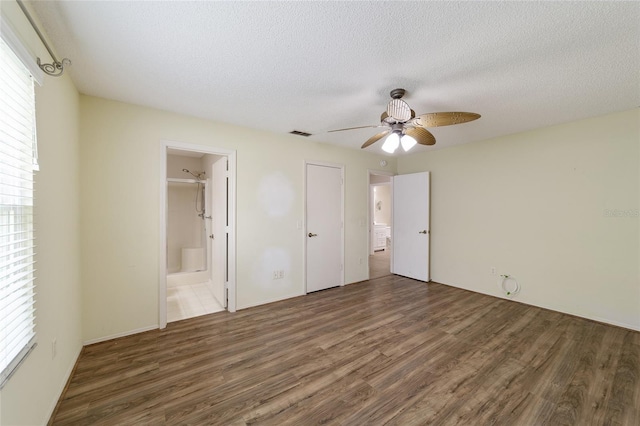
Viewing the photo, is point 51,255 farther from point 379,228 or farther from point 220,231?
point 379,228

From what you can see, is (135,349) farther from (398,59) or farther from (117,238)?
(398,59)

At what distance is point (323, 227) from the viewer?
4.14 meters

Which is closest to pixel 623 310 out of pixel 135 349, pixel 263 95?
pixel 263 95

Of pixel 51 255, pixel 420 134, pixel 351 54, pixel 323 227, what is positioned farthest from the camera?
pixel 323 227

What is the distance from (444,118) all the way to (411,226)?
2995 millimetres

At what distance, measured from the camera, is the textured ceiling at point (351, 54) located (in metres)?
1.41

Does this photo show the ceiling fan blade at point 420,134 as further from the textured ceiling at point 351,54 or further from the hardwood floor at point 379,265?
the hardwood floor at point 379,265

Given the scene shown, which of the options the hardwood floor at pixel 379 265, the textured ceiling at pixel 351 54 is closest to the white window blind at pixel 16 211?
the textured ceiling at pixel 351 54

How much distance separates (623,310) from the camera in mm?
2799

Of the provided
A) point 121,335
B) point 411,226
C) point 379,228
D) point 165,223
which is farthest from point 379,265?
point 121,335

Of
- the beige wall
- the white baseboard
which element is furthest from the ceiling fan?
the white baseboard

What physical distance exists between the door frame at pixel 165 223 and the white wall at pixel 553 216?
11.7 feet

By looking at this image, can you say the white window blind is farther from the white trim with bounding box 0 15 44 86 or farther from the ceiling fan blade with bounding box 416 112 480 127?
the ceiling fan blade with bounding box 416 112 480 127

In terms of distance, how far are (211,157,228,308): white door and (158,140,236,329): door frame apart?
0.10m
